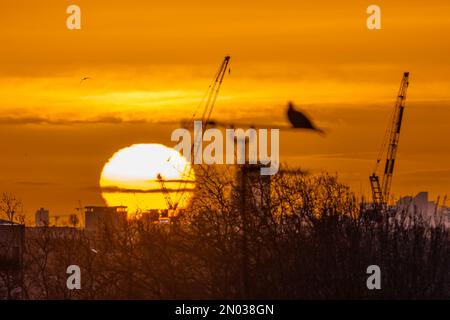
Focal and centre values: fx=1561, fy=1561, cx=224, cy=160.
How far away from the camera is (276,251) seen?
80062 millimetres

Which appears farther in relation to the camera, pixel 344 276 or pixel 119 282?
pixel 119 282

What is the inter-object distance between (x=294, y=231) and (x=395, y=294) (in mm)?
9151

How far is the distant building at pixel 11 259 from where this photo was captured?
124750 millimetres

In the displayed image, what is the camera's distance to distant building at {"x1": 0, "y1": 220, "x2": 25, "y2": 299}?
124750mm

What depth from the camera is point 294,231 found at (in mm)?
83375

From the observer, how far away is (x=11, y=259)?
144 metres
